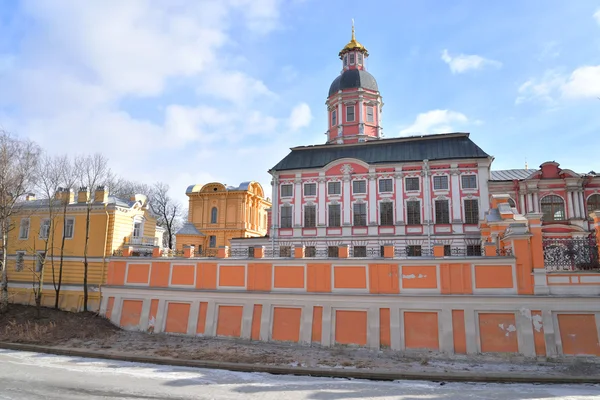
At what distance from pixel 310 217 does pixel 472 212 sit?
37.9 ft

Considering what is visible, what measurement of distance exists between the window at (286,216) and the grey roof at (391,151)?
3.19m

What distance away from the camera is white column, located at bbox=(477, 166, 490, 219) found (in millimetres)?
27938

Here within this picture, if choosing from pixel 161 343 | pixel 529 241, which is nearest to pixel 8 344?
pixel 161 343

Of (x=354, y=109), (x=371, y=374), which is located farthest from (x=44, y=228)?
(x=354, y=109)

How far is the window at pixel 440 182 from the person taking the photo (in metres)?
28.9

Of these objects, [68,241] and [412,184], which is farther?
[412,184]

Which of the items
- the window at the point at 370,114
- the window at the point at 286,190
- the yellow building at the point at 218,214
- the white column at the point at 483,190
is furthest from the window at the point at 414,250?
the yellow building at the point at 218,214

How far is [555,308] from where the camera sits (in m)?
13.8

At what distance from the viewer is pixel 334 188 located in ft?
101

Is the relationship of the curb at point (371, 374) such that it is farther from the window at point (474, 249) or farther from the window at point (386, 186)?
the window at point (386, 186)

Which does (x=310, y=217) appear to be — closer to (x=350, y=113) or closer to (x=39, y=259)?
(x=350, y=113)

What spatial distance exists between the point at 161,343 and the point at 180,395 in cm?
731

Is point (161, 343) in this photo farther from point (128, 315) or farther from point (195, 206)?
point (195, 206)

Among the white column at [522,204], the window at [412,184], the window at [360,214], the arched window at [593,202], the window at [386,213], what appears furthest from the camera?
the window at [360,214]
